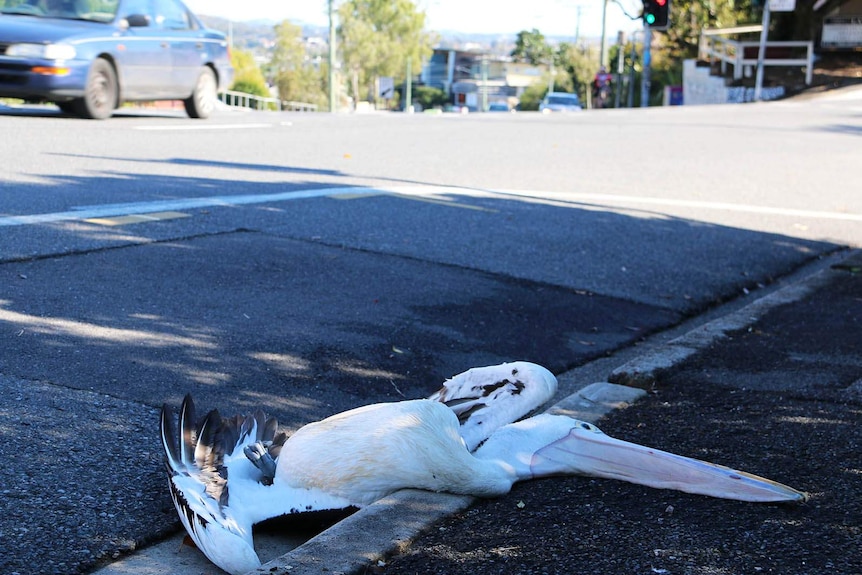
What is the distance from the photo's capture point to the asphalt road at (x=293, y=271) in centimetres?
338

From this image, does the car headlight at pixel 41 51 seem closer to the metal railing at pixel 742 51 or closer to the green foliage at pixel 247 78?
the metal railing at pixel 742 51

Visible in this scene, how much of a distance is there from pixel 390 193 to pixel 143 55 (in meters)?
5.96

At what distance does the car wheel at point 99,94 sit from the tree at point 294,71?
241 ft

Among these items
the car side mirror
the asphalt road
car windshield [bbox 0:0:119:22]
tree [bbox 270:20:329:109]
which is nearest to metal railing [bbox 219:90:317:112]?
tree [bbox 270:20:329:109]

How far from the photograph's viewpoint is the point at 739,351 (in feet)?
16.5

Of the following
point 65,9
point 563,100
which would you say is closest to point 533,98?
point 563,100

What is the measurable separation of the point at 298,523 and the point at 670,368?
2.18 metres

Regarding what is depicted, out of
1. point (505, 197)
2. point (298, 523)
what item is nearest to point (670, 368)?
point (298, 523)

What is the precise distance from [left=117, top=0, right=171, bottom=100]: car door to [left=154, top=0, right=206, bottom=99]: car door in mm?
122

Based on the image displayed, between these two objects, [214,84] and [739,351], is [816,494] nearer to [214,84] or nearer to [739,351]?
[739,351]

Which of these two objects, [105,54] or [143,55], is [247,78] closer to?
[143,55]

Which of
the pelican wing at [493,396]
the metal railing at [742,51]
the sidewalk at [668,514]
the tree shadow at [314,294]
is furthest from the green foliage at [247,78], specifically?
the pelican wing at [493,396]

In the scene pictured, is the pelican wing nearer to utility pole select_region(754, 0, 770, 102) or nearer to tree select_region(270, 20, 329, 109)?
utility pole select_region(754, 0, 770, 102)

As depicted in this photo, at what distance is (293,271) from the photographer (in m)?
5.75
